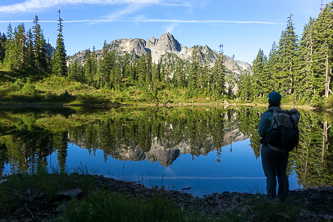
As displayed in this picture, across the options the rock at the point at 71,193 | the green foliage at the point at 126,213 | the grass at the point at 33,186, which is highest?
the green foliage at the point at 126,213

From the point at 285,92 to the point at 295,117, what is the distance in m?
61.1

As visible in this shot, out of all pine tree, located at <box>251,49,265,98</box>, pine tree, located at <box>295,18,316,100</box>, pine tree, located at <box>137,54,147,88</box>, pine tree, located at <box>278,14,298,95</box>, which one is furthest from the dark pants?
pine tree, located at <box>137,54,147,88</box>

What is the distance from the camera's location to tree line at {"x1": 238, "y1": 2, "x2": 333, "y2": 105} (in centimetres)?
4266

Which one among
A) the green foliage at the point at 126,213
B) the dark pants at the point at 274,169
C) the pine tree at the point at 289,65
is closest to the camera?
the green foliage at the point at 126,213

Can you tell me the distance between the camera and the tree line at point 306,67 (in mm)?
42659

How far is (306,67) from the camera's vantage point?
1970 inches

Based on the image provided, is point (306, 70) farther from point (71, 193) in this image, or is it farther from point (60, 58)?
point (60, 58)

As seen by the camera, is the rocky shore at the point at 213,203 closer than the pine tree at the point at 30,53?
Yes

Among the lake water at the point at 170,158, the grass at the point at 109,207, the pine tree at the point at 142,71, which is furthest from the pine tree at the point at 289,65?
the grass at the point at 109,207

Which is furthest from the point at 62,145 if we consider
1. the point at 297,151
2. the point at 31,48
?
the point at 31,48

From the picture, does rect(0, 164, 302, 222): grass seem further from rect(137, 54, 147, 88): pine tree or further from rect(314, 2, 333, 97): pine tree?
rect(137, 54, 147, 88): pine tree

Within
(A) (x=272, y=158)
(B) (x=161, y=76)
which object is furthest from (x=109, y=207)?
(B) (x=161, y=76)

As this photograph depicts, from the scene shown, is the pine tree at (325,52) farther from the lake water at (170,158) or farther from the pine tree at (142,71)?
the pine tree at (142,71)

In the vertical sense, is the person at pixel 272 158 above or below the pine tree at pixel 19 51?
below
